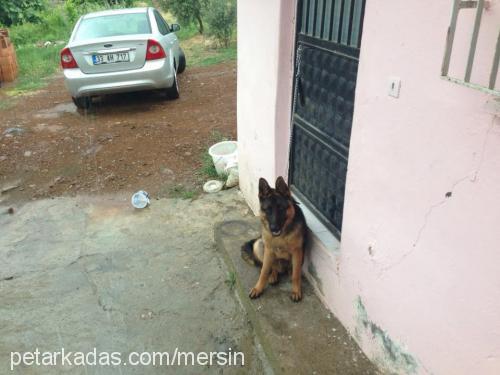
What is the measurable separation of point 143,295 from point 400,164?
2.79 metres

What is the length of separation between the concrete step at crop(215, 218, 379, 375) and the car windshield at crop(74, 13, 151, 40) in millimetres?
6372

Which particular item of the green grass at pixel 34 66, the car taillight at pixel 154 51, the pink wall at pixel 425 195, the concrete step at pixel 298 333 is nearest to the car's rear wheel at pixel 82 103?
the car taillight at pixel 154 51

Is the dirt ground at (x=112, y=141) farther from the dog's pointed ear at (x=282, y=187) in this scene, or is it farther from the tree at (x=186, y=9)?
the tree at (x=186, y=9)

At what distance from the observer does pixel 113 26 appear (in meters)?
8.65

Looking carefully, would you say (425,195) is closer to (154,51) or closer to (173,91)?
(154,51)

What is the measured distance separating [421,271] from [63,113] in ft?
28.5

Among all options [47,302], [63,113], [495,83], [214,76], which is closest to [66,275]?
[47,302]

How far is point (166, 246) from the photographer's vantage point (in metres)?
4.78

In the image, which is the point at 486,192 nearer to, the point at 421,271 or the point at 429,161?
the point at 429,161

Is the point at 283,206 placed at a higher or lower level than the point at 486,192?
lower

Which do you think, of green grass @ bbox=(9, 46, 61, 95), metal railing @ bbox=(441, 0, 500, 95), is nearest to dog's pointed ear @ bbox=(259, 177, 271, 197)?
metal railing @ bbox=(441, 0, 500, 95)

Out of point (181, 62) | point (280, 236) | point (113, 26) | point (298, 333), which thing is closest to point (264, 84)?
point (280, 236)

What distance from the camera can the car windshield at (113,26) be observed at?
8461mm

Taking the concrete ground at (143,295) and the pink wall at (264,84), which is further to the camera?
the pink wall at (264,84)
